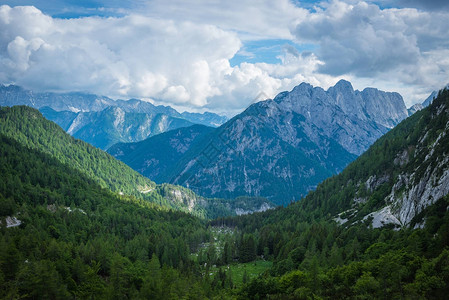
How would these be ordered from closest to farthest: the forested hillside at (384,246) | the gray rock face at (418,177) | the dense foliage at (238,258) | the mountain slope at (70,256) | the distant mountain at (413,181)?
1. the forested hillside at (384,246)
2. the dense foliage at (238,258)
3. the mountain slope at (70,256)
4. the gray rock face at (418,177)
5. the distant mountain at (413,181)

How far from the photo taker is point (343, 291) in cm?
7975

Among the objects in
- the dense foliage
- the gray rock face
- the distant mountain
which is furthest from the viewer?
the distant mountain

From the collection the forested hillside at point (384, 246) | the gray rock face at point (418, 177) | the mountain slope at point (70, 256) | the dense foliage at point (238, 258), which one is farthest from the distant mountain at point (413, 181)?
the mountain slope at point (70, 256)

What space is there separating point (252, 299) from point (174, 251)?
81.9m

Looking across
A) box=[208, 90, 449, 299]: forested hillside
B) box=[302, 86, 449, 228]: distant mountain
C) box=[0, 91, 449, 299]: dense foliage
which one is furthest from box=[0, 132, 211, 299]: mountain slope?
box=[302, 86, 449, 228]: distant mountain

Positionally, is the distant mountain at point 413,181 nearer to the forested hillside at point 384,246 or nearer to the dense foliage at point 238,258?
the forested hillside at point 384,246

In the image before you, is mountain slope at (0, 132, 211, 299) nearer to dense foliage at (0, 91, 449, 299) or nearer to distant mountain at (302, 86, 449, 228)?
dense foliage at (0, 91, 449, 299)

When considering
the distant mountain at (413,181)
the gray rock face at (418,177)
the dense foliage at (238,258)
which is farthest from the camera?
the distant mountain at (413,181)

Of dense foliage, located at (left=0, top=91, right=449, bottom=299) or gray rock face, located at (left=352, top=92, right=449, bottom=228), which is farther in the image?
gray rock face, located at (left=352, top=92, right=449, bottom=228)

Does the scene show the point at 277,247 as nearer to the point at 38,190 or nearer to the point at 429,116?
the point at 429,116

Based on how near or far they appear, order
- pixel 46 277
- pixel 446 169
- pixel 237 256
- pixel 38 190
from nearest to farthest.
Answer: pixel 46 277
pixel 446 169
pixel 237 256
pixel 38 190

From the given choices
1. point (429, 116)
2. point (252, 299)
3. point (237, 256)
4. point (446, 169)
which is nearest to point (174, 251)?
point (237, 256)

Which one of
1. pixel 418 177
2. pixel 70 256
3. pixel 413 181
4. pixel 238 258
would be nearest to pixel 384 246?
pixel 418 177

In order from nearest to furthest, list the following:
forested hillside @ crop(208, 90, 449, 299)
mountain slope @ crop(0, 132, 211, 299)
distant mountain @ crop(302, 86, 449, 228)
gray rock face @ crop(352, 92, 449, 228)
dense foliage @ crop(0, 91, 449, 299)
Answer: forested hillside @ crop(208, 90, 449, 299) → dense foliage @ crop(0, 91, 449, 299) → mountain slope @ crop(0, 132, 211, 299) → gray rock face @ crop(352, 92, 449, 228) → distant mountain @ crop(302, 86, 449, 228)
